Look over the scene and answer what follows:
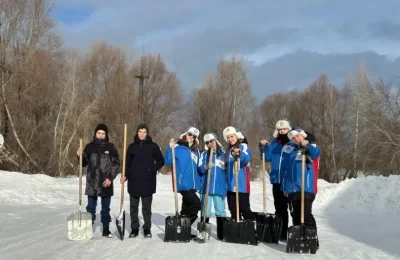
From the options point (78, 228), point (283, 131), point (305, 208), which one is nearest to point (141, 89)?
point (283, 131)

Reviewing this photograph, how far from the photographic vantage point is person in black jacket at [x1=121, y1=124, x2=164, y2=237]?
6.84m

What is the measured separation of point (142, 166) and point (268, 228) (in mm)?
2277

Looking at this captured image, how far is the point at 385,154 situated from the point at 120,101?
2142 centimetres

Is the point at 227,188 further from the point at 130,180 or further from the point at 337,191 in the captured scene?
the point at 337,191

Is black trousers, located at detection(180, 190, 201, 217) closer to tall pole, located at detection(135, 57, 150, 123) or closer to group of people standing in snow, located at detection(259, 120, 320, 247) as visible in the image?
group of people standing in snow, located at detection(259, 120, 320, 247)

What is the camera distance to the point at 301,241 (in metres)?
5.94

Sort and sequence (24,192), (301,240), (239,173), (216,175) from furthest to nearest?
1. (24,192)
2. (216,175)
3. (239,173)
4. (301,240)

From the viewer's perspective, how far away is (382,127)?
25.5 meters


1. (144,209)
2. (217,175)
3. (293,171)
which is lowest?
(144,209)

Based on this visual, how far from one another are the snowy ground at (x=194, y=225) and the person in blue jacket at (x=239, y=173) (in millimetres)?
588

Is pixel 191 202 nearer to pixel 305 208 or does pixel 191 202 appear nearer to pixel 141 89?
pixel 305 208

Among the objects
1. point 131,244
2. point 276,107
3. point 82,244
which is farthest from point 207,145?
point 276,107

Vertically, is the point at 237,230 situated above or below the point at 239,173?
below

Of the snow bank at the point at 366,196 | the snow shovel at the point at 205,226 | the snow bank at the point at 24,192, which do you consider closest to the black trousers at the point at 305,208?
the snow shovel at the point at 205,226
